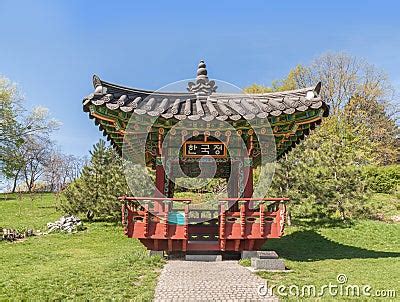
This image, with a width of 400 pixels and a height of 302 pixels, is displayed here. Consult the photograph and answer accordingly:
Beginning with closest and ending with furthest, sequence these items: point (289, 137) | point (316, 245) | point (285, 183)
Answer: point (289, 137) < point (316, 245) < point (285, 183)

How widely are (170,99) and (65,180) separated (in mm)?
26389

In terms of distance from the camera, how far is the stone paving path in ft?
15.4

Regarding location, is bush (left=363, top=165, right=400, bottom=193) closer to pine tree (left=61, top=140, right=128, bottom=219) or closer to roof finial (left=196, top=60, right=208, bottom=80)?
pine tree (left=61, top=140, right=128, bottom=219)

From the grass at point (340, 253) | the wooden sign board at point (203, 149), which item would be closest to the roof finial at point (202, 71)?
the wooden sign board at point (203, 149)

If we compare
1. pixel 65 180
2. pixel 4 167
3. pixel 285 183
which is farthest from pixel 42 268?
pixel 65 180

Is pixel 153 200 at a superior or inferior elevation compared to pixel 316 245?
superior

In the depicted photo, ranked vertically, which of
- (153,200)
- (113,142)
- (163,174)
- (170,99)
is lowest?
(153,200)

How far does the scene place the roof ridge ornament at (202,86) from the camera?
8.73 metres

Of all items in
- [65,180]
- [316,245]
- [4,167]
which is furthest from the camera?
[65,180]

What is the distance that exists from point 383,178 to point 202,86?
14.9 meters

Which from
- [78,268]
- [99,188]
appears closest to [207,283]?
[78,268]

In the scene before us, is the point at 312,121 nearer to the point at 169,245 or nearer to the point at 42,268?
the point at 169,245

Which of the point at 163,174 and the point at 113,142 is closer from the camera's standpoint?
the point at 163,174

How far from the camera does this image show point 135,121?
23.1 ft
